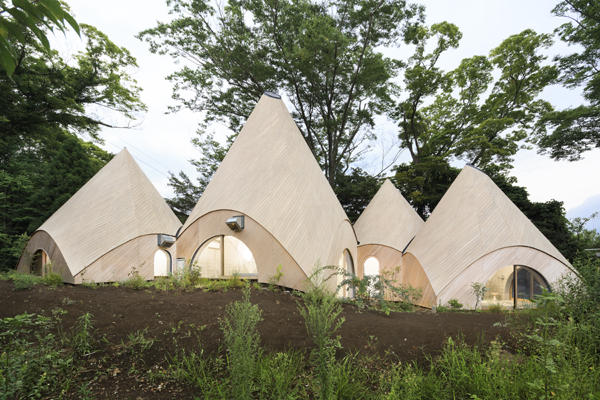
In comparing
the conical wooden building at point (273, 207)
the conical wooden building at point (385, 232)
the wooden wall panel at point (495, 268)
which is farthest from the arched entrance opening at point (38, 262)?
the wooden wall panel at point (495, 268)

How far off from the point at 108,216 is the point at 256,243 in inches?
227

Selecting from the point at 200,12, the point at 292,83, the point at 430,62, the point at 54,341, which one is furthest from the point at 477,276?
the point at 200,12

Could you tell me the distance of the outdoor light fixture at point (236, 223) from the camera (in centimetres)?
862

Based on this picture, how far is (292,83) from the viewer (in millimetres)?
18609

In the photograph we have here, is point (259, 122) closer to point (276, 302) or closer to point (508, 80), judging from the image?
point (276, 302)

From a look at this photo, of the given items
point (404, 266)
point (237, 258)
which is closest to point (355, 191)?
point (404, 266)

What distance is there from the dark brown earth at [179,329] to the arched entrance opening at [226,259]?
5095mm

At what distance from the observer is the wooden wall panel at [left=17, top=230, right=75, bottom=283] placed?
928cm

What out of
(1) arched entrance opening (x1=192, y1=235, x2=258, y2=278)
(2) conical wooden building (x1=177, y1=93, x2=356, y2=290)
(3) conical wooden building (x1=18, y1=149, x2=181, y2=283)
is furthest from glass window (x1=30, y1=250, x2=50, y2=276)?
(1) arched entrance opening (x1=192, y1=235, x2=258, y2=278)

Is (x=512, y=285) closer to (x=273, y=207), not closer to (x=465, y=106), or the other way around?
(x=273, y=207)

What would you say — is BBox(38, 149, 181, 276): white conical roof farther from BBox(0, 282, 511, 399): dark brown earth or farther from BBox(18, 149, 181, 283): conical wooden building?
BBox(0, 282, 511, 399): dark brown earth

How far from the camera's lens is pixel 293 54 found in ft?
52.4

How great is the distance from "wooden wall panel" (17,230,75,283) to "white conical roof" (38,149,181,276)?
0.16 meters

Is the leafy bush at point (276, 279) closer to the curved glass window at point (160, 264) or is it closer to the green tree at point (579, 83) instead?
the curved glass window at point (160, 264)
